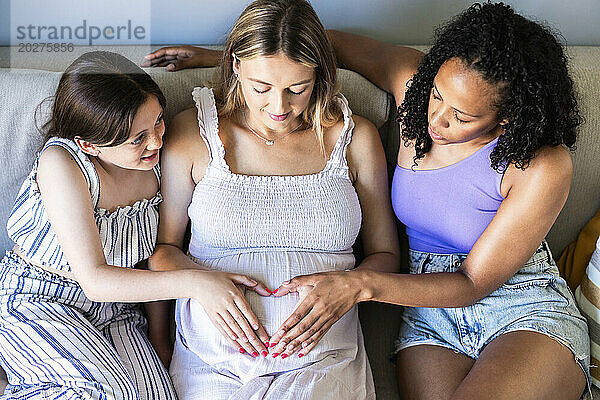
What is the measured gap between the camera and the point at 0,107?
1.58m

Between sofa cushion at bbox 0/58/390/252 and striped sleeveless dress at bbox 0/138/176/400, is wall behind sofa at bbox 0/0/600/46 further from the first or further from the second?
striped sleeveless dress at bbox 0/138/176/400

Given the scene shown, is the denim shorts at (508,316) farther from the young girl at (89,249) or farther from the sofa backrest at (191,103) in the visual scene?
the young girl at (89,249)

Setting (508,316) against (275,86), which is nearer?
(275,86)

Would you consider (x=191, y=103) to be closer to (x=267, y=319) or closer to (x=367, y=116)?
(x=367, y=116)

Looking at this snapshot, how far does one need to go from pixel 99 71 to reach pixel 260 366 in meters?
0.68

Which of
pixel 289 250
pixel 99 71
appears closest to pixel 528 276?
pixel 289 250

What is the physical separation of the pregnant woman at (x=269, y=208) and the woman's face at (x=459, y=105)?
9.7 inches

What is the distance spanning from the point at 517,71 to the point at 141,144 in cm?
77

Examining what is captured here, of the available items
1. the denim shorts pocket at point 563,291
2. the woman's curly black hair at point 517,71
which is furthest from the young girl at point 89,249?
the denim shorts pocket at point 563,291

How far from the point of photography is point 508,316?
154 cm

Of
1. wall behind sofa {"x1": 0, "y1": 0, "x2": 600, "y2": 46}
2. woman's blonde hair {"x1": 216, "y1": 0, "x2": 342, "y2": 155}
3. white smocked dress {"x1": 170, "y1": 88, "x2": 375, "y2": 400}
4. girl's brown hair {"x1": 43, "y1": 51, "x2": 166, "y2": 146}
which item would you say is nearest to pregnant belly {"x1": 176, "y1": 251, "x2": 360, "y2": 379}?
white smocked dress {"x1": 170, "y1": 88, "x2": 375, "y2": 400}

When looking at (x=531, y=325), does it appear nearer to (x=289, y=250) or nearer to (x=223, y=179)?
(x=289, y=250)

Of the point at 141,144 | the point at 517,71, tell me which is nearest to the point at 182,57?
the point at 141,144

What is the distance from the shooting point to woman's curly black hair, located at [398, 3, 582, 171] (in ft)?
4.35
